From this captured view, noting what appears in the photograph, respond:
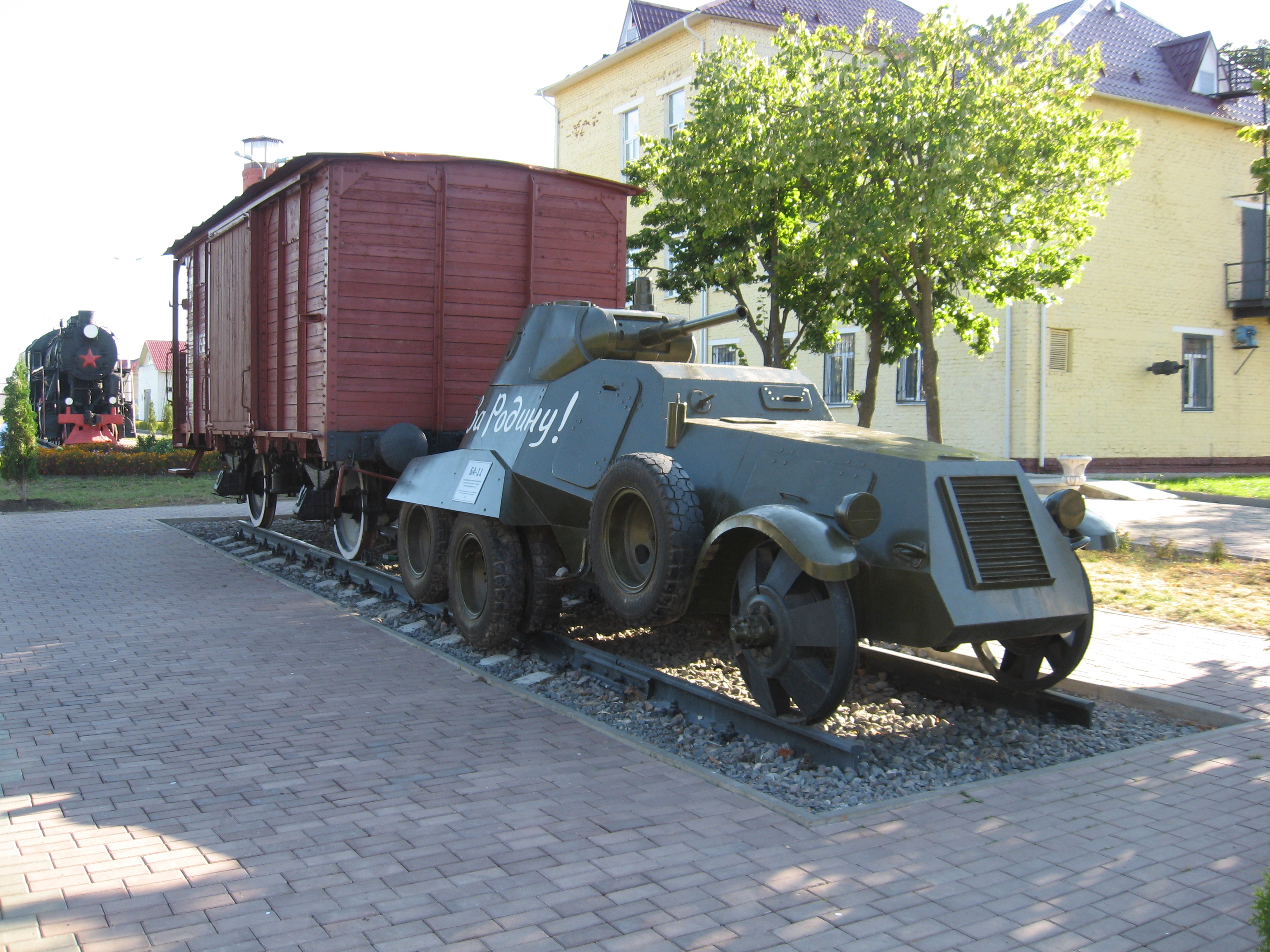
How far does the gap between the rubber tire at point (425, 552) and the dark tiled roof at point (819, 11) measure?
18.9 m

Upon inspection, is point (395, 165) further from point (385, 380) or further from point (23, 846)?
point (23, 846)

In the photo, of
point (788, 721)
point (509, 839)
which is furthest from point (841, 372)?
point (509, 839)

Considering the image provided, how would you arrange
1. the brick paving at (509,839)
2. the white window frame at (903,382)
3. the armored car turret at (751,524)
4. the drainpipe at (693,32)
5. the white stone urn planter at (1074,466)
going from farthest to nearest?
the drainpipe at (693,32) → the white window frame at (903,382) → the white stone urn planter at (1074,466) → the armored car turret at (751,524) → the brick paving at (509,839)

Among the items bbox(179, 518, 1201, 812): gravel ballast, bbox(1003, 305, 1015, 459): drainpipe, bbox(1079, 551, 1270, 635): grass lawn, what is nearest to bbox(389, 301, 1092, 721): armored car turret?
bbox(179, 518, 1201, 812): gravel ballast

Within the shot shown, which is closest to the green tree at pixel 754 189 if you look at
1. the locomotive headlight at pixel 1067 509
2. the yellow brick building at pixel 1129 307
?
the yellow brick building at pixel 1129 307

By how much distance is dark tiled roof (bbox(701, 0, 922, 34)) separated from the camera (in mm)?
24891

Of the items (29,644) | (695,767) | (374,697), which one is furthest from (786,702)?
(29,644)

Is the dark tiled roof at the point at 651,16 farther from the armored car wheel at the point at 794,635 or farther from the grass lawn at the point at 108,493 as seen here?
the armored car wheel at the point at 794,635

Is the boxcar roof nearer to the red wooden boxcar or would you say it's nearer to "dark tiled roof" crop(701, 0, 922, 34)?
the red wooden boxcar

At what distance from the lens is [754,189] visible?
13.8 m

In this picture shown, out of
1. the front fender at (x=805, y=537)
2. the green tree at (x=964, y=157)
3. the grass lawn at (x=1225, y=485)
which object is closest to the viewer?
the front fender at (x=805, y=537)

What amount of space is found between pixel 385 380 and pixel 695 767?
5.97m

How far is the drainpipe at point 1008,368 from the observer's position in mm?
21078

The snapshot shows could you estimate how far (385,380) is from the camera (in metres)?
9.98
